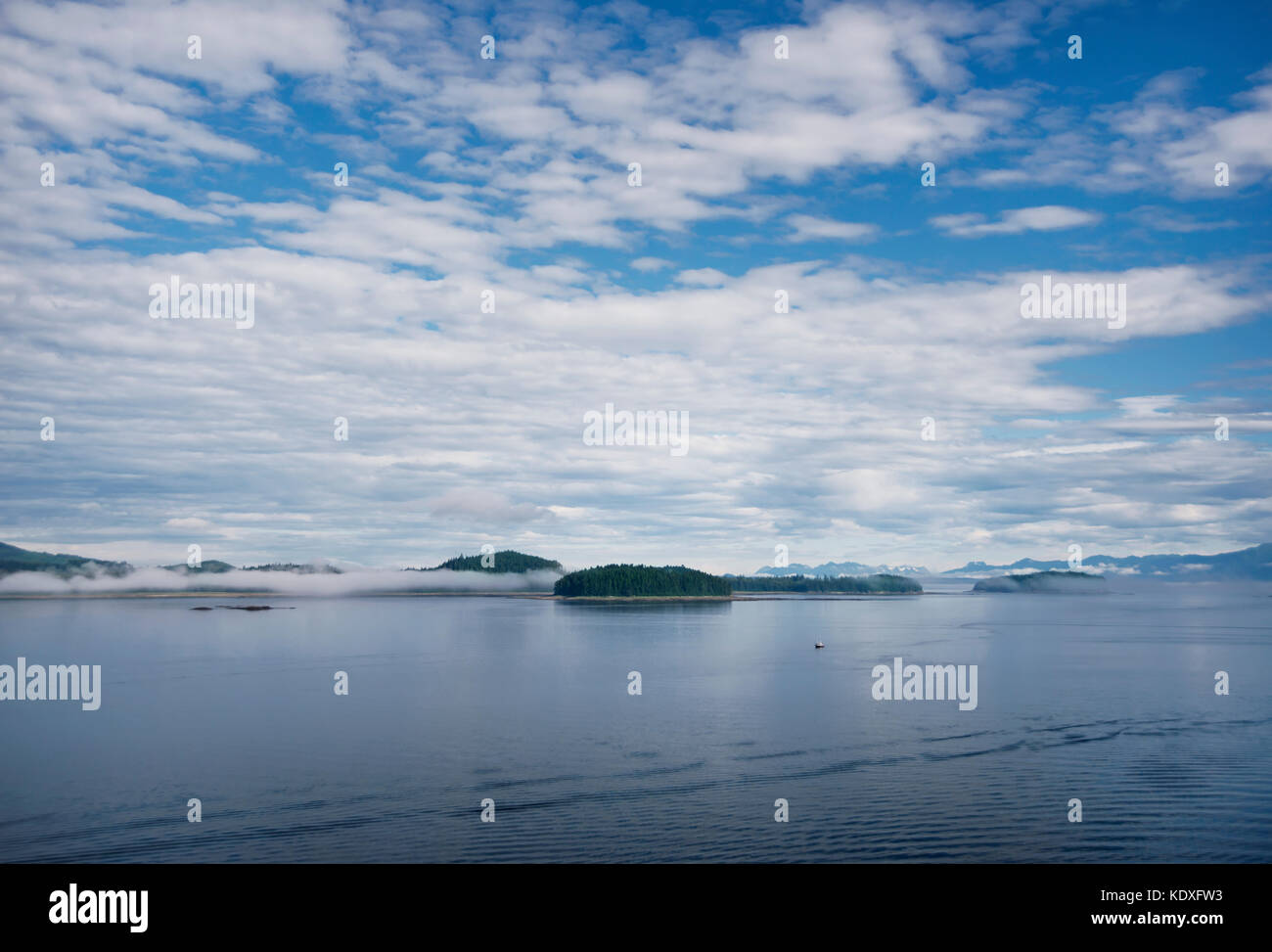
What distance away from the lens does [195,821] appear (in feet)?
101

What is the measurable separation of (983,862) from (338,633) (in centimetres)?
12200

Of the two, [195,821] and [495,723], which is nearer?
[195,821]

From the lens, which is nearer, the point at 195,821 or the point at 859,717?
the point at 195,821

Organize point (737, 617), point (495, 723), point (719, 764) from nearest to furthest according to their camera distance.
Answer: point (719, 764) → point (495, 723) → point (737, 617)

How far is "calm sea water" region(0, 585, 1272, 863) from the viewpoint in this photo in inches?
1117

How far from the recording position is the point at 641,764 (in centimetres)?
3919

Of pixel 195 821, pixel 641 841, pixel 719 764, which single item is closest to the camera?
pixel 641 841

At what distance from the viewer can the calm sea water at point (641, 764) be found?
93.1 ft

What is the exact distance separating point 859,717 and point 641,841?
89.0 feet
